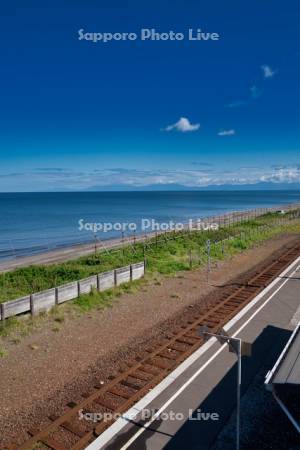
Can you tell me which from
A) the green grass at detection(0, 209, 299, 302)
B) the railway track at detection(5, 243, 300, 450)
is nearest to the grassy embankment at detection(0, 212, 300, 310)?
the green grass at detection(0, 209, 299, 302)

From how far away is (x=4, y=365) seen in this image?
11969 millimetres

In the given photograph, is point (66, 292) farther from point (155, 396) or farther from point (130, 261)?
point (130, 261)

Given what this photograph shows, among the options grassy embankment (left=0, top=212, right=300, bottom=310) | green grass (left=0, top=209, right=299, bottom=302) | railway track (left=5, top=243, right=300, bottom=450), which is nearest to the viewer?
railway track (left=5, top=243, right=300, bottom=450)

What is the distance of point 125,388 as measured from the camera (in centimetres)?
1052

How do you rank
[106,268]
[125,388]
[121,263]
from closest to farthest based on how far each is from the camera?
1. [125,388]
2. [106,268]
3. [121,263]

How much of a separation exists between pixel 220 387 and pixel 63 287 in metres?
9.49

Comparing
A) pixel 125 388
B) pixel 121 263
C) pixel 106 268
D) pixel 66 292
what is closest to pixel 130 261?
pixel 121 263

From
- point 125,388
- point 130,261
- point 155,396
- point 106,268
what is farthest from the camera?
point 130,261

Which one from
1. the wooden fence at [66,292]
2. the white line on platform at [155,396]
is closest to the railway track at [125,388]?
the white line on platform at [155,396]

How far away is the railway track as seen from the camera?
8359 millimetres

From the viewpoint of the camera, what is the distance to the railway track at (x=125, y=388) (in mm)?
8359

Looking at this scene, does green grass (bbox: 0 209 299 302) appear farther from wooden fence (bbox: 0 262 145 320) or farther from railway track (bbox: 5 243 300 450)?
railway track (bbox: 5 243 300 450)

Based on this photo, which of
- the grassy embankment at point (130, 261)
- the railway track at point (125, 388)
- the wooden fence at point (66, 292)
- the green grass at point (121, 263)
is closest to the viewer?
the railway track at point (125, 388)

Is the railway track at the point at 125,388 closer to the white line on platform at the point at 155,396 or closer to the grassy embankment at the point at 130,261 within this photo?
the white line on platform at the point at 155,396
